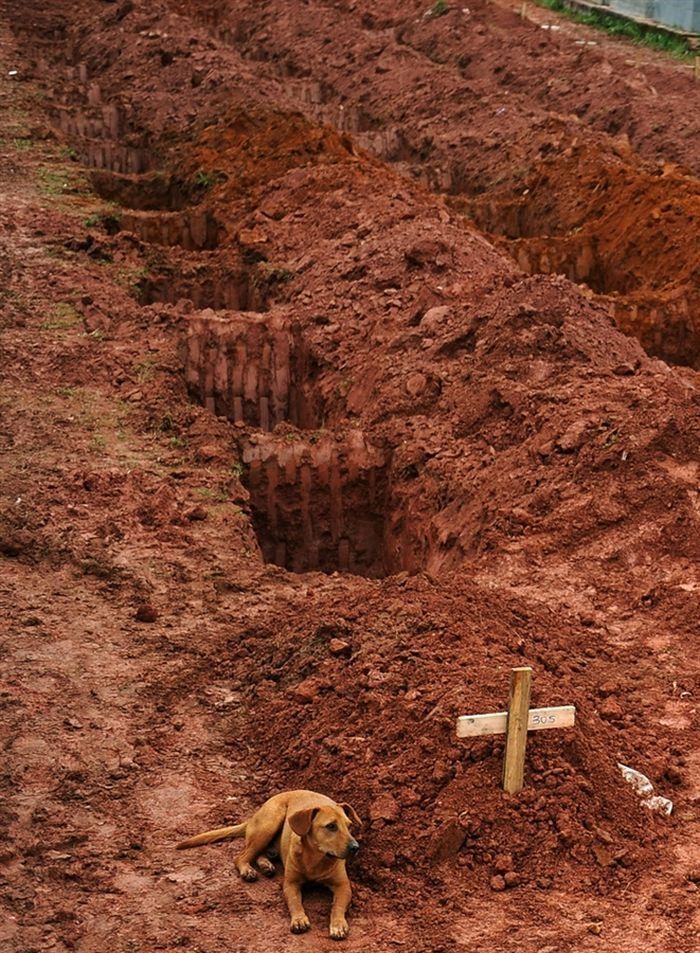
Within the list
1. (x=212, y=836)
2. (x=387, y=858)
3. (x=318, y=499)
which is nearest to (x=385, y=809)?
(x=387, y=858)

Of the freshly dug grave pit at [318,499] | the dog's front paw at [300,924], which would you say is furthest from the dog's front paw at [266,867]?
the freshly dug grave pit at [318,499]

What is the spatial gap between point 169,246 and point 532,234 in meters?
5.12

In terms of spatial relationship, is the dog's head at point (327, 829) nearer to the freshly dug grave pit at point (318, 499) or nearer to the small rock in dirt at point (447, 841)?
the small rock in dirt at point (447, 841)

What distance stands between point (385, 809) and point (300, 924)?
2.47 ft

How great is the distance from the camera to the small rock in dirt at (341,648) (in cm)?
840

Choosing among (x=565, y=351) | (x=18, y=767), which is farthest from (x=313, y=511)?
(x=18, y=767)

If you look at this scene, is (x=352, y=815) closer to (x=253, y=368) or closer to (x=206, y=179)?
(x=253, y=368)

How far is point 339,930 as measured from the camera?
21.7 feet

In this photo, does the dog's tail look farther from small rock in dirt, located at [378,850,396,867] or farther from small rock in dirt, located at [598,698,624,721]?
small rock in dirt, located at [598,698,624,721]

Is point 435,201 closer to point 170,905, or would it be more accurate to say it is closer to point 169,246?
point 169,246

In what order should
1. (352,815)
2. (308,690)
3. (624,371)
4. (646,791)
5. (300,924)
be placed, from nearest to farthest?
(300,924) → (352,815) → (646,791) → (308,690) → (624,371)

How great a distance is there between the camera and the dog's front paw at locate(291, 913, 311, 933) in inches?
262

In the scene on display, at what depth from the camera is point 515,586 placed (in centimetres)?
990

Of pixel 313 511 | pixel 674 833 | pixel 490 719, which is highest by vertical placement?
pixel 490 719
